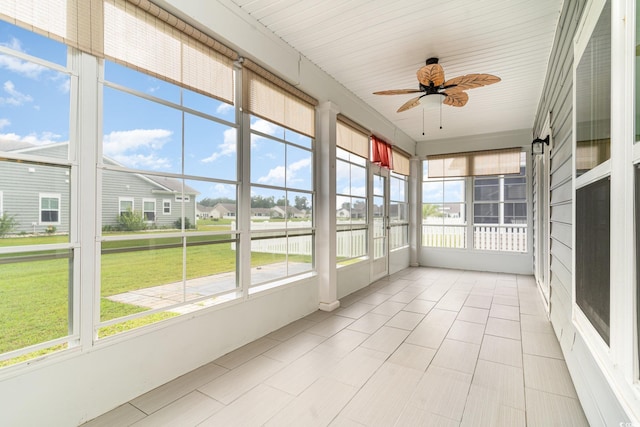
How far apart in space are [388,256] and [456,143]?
10.3 ft

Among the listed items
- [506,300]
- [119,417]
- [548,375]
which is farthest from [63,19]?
[506,300]

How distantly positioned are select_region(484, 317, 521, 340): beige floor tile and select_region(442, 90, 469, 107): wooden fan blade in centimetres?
260

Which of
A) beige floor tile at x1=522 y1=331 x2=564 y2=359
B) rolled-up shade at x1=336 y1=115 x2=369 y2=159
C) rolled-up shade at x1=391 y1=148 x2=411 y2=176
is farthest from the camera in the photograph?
rolled-up shade at x1=391 y1=148 x2=411 y2=176

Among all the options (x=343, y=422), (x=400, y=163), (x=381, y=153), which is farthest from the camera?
(x=400, y=163)

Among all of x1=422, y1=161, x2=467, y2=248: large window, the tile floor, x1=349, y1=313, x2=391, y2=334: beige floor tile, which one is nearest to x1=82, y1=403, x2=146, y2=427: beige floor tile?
the tile floor

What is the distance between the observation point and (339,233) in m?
4.53

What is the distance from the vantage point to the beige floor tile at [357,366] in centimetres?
226

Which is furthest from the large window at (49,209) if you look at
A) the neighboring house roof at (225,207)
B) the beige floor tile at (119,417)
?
the beige floor tile at (119,417)

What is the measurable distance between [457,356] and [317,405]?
1.42 m

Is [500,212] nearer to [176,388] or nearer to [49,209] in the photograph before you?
[176,388]

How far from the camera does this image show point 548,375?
2338 mm

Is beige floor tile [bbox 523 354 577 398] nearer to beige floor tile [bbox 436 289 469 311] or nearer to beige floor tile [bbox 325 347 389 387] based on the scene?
beige floor tile [bbox 325 347 389 387]

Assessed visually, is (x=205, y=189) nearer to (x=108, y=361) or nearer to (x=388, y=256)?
(x=108, y=361)

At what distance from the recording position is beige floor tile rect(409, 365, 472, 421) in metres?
1.92
